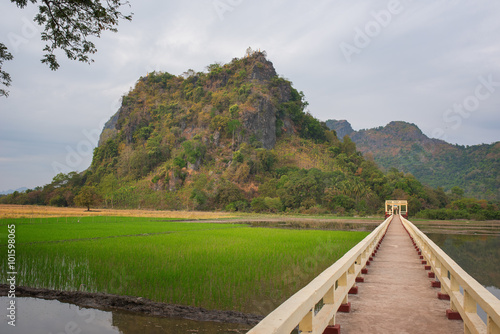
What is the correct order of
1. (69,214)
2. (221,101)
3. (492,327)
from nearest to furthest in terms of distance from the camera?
(492,327) → (69,214) → (221,101)

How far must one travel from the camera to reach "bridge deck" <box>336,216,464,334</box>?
12.6ft

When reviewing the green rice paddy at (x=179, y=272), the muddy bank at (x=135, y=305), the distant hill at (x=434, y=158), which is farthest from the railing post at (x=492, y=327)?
the distant hill at (x=434, y=158)

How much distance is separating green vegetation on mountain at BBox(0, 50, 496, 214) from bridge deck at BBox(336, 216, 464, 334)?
4606 centimetres

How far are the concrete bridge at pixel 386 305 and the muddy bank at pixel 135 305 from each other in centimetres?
222

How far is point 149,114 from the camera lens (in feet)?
310

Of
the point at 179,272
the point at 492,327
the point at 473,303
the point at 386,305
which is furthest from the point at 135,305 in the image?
the point at 492,327

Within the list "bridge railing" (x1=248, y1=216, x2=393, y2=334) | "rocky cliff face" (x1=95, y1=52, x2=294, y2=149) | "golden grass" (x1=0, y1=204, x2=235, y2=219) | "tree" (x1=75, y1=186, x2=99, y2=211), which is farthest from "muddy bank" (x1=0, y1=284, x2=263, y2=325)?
"rocky cliff face" (x1=95, y1=52, x2=294, y2=149)

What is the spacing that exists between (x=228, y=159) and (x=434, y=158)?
8150 cm

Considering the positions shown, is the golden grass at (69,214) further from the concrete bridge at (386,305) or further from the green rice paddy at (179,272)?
the concrete bridge at (386,305)

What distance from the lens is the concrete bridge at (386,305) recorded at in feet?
8.02

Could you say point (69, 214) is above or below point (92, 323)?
below

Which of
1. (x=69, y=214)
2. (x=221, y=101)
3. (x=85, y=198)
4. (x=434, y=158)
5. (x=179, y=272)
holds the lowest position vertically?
(x=69, y=214)

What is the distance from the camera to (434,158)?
118 m

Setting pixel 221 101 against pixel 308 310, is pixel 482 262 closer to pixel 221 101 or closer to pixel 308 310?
pixel 308 310
